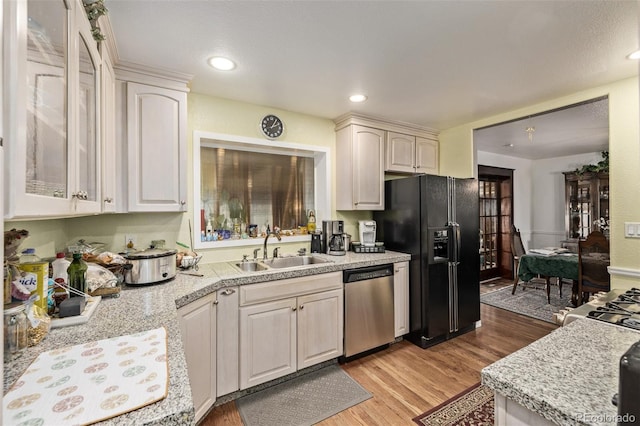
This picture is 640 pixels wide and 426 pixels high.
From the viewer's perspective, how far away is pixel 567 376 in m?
0.82

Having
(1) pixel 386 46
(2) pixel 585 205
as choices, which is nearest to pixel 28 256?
(1) pixel 386 46

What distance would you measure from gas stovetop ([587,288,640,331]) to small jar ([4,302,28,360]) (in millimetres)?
2186

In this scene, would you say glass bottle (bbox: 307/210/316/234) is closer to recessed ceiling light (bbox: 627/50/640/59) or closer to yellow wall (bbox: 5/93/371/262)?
yellow wall (bbox: 5/93/371/262)

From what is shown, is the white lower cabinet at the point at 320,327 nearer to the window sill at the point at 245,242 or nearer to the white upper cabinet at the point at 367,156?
the window sill at the point at 245,242

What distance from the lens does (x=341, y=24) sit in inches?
62.3

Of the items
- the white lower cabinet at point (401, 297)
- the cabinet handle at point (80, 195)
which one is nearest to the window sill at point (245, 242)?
the white lower cabinet at point (401, 297)

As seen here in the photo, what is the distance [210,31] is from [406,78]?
140 cm

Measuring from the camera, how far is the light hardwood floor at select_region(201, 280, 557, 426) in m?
1.91

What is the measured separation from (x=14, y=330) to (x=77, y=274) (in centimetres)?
52

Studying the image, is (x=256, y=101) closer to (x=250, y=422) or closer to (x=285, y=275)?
(x=285, y=275)

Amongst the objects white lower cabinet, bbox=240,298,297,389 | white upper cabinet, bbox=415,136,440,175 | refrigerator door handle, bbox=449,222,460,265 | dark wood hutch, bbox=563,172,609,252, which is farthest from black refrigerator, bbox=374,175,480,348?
dark wood hutch, bbox=563,172,609,252

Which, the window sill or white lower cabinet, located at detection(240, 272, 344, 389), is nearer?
white lower cabinet, located at detection(240, 272, 344, 389)

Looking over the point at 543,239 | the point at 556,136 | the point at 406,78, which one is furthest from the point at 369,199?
the point at 543,239

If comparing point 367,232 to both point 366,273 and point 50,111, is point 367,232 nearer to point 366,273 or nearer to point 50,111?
point 366,273
